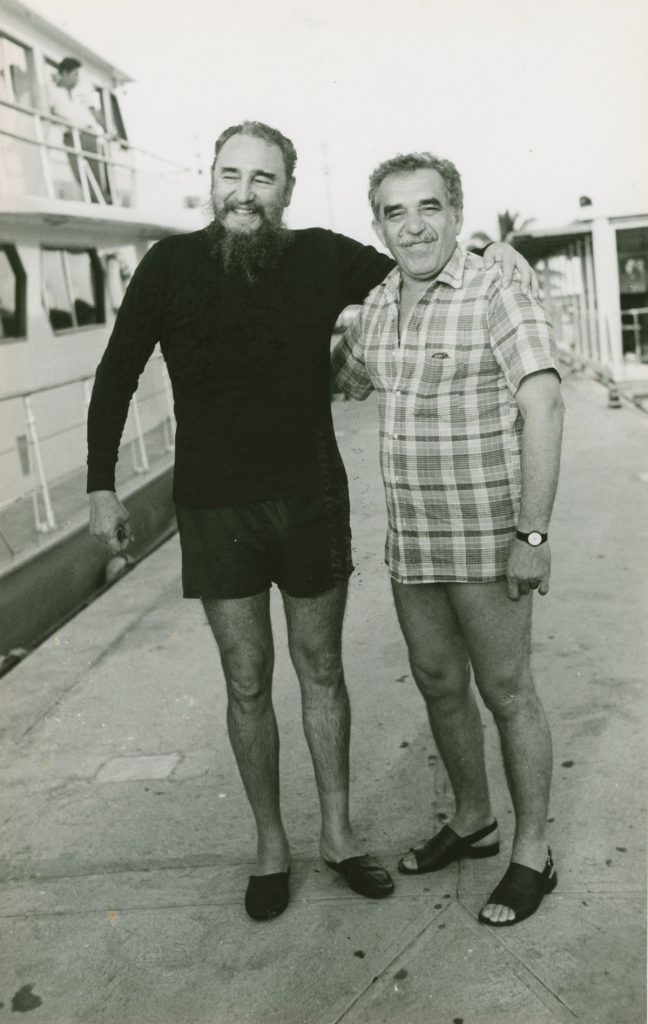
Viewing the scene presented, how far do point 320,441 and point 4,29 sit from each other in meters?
8.83

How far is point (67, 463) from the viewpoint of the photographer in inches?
378

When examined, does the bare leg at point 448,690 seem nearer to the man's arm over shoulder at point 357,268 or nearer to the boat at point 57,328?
the man's arm over shoulder at point 357,268

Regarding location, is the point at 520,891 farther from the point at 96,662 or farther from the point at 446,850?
the point at 96,662

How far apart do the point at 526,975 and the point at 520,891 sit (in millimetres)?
245

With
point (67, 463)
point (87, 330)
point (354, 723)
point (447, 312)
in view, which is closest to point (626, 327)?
point (87, 330)

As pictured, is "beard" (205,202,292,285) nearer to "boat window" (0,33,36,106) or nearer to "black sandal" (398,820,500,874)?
"black sandal" (398,820,500,874)

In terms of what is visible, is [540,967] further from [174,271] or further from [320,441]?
[174,271]

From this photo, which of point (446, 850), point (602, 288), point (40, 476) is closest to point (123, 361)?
point (446, 850)

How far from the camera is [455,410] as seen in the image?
2172 mm

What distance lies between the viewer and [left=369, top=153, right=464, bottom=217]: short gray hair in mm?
2193

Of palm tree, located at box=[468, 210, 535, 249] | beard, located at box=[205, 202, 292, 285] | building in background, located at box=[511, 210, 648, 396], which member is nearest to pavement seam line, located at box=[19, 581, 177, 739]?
beard, located at box=[205, 202, 292, 285]

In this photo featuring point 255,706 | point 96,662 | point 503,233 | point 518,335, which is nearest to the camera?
point 518,335

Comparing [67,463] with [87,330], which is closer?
[67,463]

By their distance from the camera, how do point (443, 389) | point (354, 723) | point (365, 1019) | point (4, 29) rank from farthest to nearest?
point (4, 29) → point (354, 723) → point (443, 389) → point (365, 1019)
